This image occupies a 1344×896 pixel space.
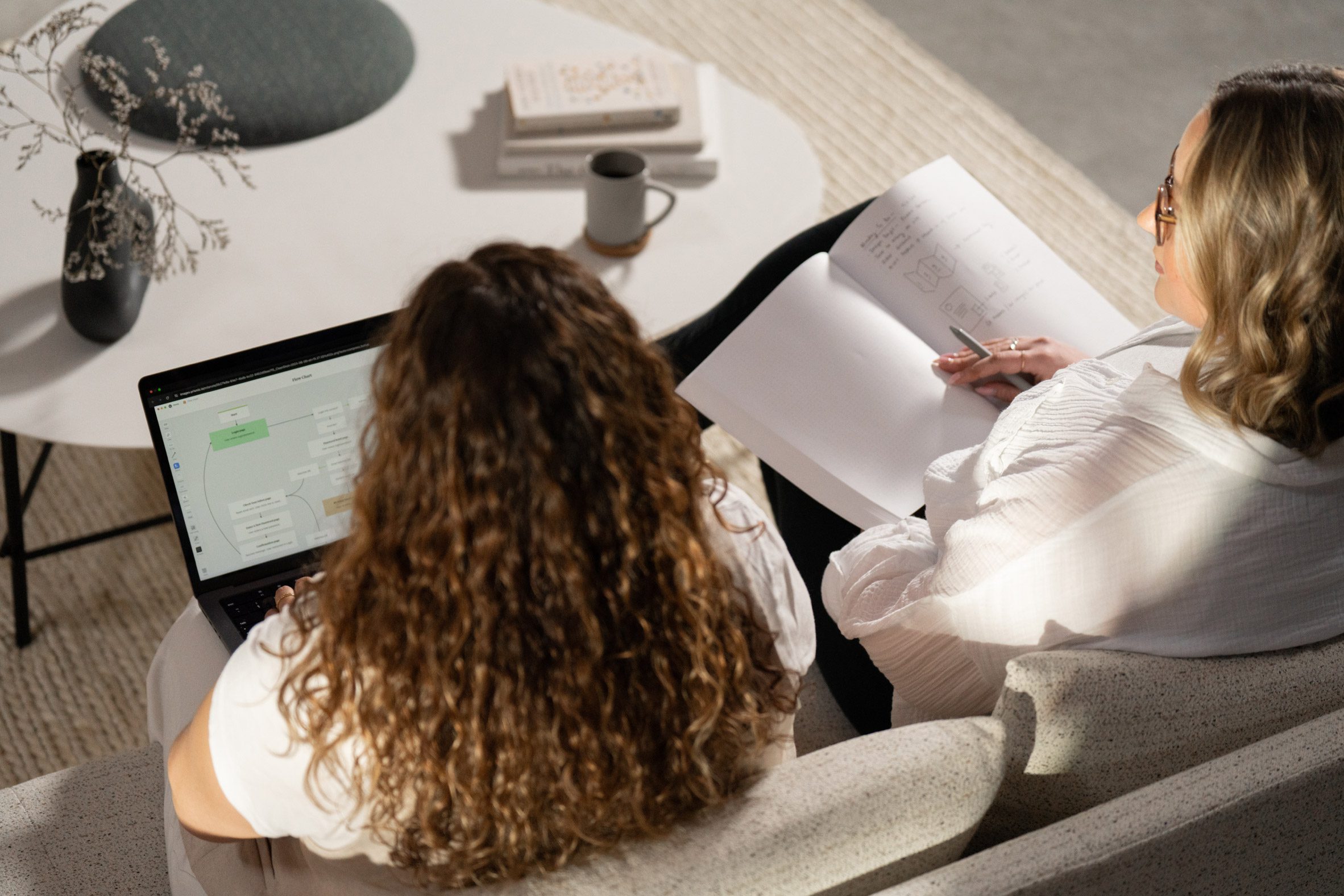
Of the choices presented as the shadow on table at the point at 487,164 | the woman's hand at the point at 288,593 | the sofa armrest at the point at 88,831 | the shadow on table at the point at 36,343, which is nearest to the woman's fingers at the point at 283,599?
the woman's hand at the point at 288,593

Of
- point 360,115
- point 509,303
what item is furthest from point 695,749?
point 360,115

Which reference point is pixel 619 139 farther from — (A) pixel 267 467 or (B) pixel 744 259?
(A) pixel 267 467

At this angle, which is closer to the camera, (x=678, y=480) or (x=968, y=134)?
(x=678, y=480)

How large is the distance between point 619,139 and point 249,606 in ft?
3.01

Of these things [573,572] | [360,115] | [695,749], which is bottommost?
[360,115]

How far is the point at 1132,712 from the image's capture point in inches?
33.4

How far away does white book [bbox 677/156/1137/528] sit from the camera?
1275 millimetres

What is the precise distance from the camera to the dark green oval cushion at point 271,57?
169 centimetres

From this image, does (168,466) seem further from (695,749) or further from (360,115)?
(360,115)

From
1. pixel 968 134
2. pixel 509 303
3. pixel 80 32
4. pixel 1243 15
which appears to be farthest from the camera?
pixel 1243 15

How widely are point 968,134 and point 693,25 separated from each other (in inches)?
27.8

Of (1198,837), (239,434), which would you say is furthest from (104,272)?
(1198,837)

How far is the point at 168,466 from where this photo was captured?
1.03 metres

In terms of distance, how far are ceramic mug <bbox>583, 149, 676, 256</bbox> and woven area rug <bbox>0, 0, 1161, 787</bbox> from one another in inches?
6.4
